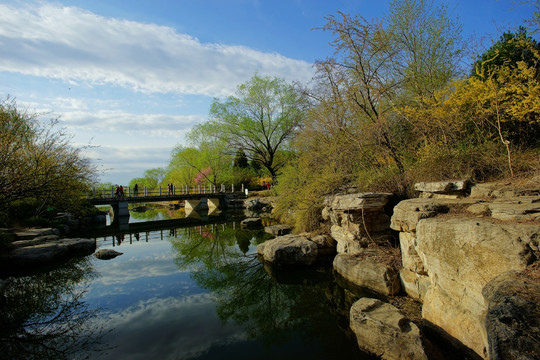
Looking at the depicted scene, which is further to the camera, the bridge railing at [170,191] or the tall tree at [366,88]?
the bridge railing at [170,191]

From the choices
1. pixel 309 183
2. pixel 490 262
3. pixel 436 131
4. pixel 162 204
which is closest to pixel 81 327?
pixel 490 262

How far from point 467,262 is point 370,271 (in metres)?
2.89

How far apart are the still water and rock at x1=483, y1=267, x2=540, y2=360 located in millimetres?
2218

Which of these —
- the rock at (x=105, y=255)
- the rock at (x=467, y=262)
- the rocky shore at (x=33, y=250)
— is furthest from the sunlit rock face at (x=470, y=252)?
the rocky shore at (x=33, y=250)

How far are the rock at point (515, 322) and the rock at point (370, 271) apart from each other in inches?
135

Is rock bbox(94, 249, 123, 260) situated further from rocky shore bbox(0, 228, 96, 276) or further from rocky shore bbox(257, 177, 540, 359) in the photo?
rocky shore bbox(257, 177, 540, 359)

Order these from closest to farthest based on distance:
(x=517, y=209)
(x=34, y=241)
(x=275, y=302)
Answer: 1. (x=517, y=209)
2. (x=275, y=302)
3. (x=34, y=241)

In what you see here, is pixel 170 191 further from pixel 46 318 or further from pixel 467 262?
pixel 467 262

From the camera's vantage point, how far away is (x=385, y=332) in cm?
421

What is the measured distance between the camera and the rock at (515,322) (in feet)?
7.76

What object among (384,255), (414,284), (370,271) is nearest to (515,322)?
(414,284)

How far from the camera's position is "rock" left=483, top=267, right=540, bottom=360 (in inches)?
Answer: 93.1

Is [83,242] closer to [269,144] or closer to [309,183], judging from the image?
[309,183]

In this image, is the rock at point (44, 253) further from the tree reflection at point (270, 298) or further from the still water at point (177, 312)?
the tree reflection at point (270, 298)
